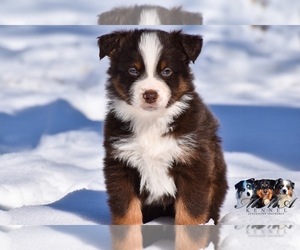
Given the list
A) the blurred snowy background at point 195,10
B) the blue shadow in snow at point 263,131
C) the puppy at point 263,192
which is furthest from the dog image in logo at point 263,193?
the blurred snowy background at point 195,10

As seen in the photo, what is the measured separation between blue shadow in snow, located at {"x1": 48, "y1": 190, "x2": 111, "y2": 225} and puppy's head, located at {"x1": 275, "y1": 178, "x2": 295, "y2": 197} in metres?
0.94

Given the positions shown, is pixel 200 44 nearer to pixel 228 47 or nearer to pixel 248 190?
pixel 228 47

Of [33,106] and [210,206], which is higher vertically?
[33,106]

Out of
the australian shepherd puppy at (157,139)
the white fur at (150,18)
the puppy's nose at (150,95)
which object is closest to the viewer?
the puppy's nose at (150,95)

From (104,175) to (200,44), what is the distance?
0.84 m

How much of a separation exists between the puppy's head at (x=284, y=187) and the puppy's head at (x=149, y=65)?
0.74 meters

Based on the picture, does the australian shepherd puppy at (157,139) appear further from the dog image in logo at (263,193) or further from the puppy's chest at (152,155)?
the dog image in logo at (263,193)

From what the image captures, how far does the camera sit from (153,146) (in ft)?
11.0

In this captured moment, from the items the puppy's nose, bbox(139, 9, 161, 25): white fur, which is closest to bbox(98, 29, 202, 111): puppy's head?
the puppy's nose

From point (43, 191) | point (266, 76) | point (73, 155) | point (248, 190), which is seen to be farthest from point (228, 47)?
point (43, 191)

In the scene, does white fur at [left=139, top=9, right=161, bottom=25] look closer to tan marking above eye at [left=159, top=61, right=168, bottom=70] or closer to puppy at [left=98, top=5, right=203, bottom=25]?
puppy at [left=98, top=5, right=203, bottom=25]

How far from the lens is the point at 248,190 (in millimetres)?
3600

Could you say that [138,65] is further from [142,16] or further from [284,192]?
[284,192]

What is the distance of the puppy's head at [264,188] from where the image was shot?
358 centimetres
